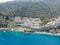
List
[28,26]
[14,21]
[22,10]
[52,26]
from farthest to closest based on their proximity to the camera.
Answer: [22,10]
[14,21]
[28,26]
[52,26]

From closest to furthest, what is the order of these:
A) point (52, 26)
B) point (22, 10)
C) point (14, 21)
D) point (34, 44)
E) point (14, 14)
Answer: point (34, 44), point (52, 26), point (14, 21), point (14, 14), point (22, 10)

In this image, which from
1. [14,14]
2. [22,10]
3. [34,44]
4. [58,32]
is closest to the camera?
[34,44]

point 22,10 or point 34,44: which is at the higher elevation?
point 22,10

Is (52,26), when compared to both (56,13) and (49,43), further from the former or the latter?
(56,13)

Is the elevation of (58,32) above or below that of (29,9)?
below

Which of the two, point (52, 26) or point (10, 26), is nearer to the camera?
point (52, 26)

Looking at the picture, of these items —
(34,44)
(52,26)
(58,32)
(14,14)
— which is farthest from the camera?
(14,14)

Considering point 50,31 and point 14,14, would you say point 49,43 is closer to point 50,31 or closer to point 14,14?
point 50,31

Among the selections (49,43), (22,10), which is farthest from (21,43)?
(22,10)

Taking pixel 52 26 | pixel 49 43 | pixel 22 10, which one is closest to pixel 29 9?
pixel 22 10
